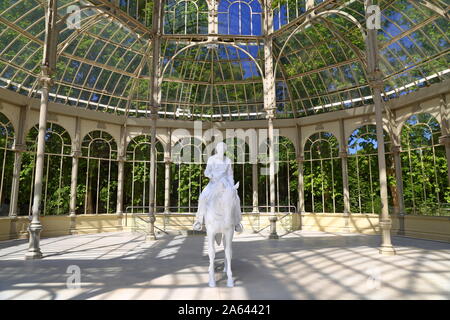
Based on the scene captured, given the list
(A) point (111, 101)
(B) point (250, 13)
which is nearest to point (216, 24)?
(B) point (250, 13)

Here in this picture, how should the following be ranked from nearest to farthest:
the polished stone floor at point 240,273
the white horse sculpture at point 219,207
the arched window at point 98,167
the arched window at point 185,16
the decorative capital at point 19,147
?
the polished stone floor at point 240,273 < the white horse sculpture at point 219,207 < the decorative capital at point 19,147 < the arched window at point 98,167 < the arched window at point 185,16

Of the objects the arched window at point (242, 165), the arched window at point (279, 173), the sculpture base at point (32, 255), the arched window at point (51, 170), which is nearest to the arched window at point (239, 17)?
the arched window at point (242, 165)

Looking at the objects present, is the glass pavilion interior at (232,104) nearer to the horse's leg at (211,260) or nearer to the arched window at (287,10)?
the arched window at (287,10)

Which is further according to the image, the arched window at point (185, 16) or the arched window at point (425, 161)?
the arched window at point (185, 16)

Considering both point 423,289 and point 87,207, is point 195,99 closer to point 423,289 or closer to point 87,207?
point 87,207

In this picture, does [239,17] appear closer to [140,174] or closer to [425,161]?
[140,174]

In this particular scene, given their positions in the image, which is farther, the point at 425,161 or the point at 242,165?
the point at 242,165

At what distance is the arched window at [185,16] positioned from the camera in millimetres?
18172

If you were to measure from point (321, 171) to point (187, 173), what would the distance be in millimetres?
9446

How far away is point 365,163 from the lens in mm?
21609

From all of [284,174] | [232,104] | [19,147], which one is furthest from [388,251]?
[19,147]

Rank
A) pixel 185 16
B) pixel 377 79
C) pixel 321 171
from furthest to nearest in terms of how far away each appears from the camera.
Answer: pixel 321 171 < pixel 185 16 < pixel 377 79

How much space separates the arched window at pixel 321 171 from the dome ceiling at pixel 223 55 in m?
2.20

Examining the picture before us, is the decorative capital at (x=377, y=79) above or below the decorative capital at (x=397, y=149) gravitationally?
above
